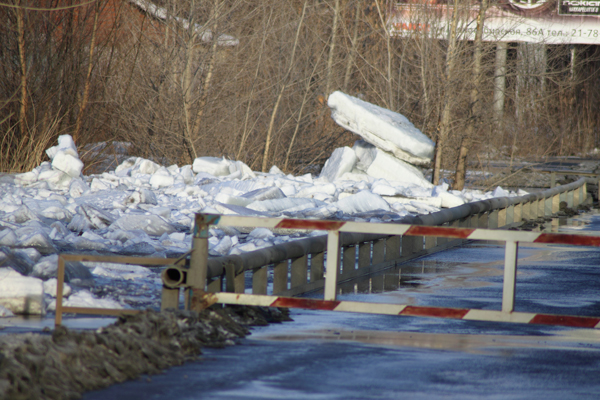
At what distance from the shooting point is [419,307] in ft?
19.2

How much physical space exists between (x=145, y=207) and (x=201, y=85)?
27.1ft

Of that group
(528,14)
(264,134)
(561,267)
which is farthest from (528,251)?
(528,14)

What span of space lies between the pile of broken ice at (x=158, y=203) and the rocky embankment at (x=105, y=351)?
134cm

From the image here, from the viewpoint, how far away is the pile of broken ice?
7902 millimetres

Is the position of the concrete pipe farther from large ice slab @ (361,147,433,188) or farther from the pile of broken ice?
large ice slab @ (361,147,433,188)

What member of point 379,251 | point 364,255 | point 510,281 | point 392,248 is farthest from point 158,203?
point 510,281

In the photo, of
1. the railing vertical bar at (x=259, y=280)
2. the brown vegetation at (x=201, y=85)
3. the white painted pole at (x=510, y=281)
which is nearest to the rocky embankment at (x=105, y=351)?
the railing vertical bar at (x=259, y=280)

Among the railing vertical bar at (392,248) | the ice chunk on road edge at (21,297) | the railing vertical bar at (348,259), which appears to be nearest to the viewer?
the ice chunk on road edge at (21,297)

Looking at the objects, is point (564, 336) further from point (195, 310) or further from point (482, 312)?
point (195, 310)

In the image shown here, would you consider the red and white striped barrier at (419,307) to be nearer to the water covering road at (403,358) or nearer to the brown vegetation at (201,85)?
the water covering road at (403,358)

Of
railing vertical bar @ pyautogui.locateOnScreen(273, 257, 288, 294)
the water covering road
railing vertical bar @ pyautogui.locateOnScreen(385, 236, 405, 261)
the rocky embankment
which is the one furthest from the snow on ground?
the water covering road

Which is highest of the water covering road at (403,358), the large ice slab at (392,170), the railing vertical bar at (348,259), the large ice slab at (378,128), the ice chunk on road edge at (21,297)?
the large ice slab at (378,128)

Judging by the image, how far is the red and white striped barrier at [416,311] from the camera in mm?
5781

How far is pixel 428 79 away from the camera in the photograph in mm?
22578
